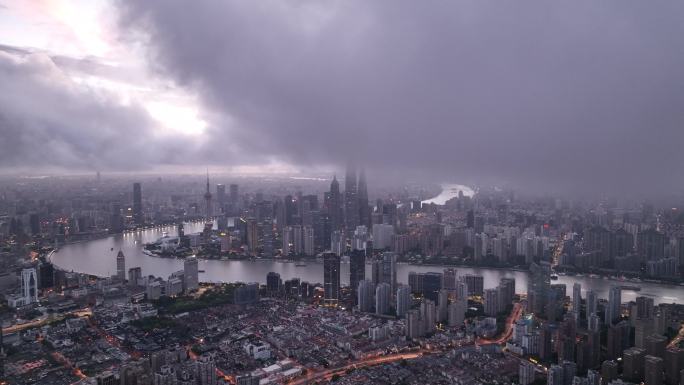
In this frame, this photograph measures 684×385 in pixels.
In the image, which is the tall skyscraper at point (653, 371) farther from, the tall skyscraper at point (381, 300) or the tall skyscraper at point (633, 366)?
the tall skyscraper at point (381, 300)

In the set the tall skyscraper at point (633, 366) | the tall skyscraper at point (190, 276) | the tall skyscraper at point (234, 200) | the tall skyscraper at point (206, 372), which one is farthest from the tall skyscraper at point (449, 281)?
the tall skyscraper at point (234, 200)

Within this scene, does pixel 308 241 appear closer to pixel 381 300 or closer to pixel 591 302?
pixel 381 300

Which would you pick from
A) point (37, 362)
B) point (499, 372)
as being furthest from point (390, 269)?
point (37, 362)

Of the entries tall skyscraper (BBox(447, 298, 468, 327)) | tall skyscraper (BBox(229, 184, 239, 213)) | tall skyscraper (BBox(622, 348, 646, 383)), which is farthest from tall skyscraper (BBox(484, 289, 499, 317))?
tall skyscraper (BBox(229, 184, 239, 213))

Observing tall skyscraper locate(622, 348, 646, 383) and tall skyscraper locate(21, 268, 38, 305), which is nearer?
tall skyscraper locate(622, 348, 646, 383)

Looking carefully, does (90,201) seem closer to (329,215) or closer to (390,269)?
(329,215)

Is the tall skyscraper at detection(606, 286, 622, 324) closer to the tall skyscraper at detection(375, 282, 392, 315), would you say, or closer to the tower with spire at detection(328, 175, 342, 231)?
the tall skyscraper at detection(375, 282, 392, 315)

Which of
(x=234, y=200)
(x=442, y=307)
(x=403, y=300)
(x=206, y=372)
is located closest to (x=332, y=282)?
(x=403, y=300)
